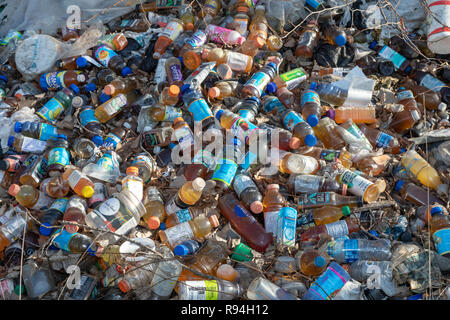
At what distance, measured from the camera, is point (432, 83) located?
3.64 meters

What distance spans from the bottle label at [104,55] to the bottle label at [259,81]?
130cm

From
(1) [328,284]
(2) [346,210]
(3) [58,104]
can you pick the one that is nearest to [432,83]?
(2) [346,210]

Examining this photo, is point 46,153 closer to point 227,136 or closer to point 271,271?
point 227,136

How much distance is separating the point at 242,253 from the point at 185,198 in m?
0.52

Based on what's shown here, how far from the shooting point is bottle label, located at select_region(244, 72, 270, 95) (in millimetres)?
3469

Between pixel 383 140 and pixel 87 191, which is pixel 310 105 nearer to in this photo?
pixel 383 140

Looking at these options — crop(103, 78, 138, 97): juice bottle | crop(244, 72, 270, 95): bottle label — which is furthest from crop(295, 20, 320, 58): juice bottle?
crop(103, 78, 138, 97): juice bottle

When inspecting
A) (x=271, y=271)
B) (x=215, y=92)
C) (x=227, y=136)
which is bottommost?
(x=271, y=271)

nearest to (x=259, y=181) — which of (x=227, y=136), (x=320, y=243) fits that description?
(x=227, y=136)

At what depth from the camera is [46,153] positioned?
3197 mm

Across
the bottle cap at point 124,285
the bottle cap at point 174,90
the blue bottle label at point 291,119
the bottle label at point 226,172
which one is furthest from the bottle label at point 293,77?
the bottle cap at point 124,285

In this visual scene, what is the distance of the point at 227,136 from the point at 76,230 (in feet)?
3.98
